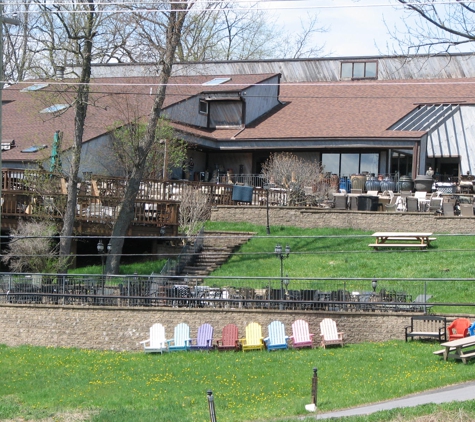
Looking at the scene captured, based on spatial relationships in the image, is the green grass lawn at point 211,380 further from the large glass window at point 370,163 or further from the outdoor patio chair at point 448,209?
the large glass window at point 370,163

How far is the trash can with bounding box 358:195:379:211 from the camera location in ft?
108

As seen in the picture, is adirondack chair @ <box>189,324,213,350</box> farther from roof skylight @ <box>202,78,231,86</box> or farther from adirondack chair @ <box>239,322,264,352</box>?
roof skylight @ <box>202,78,231,86</box>

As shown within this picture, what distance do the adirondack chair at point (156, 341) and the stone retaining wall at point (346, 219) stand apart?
34.3 feet

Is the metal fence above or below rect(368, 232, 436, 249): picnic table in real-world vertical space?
below

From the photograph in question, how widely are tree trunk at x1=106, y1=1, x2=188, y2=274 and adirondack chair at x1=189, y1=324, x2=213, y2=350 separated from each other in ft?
18.7

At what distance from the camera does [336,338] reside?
918 inches

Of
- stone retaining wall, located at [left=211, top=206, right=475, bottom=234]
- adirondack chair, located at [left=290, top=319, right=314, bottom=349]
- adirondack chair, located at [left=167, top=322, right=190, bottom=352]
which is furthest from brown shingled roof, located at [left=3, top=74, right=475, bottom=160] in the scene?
adirondack chair, located at [left=290, top=319, right=314, bottom=349]

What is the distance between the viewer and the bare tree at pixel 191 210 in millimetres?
33000

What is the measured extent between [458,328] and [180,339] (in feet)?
25.7

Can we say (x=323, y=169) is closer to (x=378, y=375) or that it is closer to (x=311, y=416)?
(x=378, y=375)

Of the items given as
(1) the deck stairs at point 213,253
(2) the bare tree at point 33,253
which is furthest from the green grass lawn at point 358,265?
(2) the bare tree at point 33,253

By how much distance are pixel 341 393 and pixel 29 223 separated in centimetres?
1705

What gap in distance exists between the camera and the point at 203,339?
949 inches

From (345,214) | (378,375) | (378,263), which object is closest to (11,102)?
(345,214)
